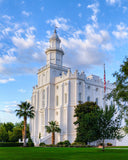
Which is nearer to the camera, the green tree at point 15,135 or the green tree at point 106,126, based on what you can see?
the green tree at point 106,126

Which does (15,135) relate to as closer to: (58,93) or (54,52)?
(58,93)

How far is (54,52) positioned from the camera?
6544cm

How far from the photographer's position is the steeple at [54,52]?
6525cm

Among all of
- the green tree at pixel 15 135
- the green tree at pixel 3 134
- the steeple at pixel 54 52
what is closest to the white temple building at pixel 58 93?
the steeple at pixel 54 52

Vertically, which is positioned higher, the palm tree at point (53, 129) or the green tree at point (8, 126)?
the palm tree at point (53, 129)

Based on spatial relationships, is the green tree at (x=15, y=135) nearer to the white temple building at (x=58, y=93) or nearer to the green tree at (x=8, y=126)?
the white temple building at (x=58, y=93)

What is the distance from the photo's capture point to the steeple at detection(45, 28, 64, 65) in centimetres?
6525

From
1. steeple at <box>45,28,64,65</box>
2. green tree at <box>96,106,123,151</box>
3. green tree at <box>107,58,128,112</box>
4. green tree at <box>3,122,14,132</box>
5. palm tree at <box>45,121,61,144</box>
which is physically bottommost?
green tree at <box>3,122,14,132</box>

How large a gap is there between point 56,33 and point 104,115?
4652 cm

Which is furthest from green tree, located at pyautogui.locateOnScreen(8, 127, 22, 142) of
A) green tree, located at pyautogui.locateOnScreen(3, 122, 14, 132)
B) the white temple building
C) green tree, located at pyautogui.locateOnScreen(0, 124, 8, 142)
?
green tree, located at pyautogui.locateOnScreen(3, 122, 14, 132)

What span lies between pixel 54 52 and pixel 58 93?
12763 mm

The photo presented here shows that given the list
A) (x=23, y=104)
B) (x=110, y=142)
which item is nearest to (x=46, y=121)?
(x=23, y=104)

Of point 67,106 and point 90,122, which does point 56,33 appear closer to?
point 67,106

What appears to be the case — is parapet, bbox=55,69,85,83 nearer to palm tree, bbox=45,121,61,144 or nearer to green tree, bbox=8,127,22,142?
palm tree, bbox=45,121,61,144
